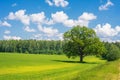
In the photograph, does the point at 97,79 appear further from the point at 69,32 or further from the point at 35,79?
the point at 69,32

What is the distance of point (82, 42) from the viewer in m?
90.4

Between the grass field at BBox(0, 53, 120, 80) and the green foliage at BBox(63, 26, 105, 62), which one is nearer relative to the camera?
the grass field at BBox(0, 53, 120, 80)

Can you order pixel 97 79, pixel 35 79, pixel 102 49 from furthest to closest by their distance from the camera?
pixel 102 49
pixel 35 79
pixel 97 79

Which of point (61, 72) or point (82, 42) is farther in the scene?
point (82, 42)

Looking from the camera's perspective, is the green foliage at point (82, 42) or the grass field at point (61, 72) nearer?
the grass field at point (61, 72)

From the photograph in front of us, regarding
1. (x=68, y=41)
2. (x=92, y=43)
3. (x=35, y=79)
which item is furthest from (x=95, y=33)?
(x=35, y=79)

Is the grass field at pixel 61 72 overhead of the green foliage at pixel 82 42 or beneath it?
beneath

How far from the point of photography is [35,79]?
3319cm

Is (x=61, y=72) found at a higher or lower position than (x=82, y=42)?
lower

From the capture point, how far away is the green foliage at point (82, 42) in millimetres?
89938

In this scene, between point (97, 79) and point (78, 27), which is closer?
point (97, 79)

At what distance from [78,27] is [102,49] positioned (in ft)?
36.6

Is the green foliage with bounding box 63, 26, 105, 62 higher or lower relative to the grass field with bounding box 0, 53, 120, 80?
higher

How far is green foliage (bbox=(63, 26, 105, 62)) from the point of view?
8994 centimetres
